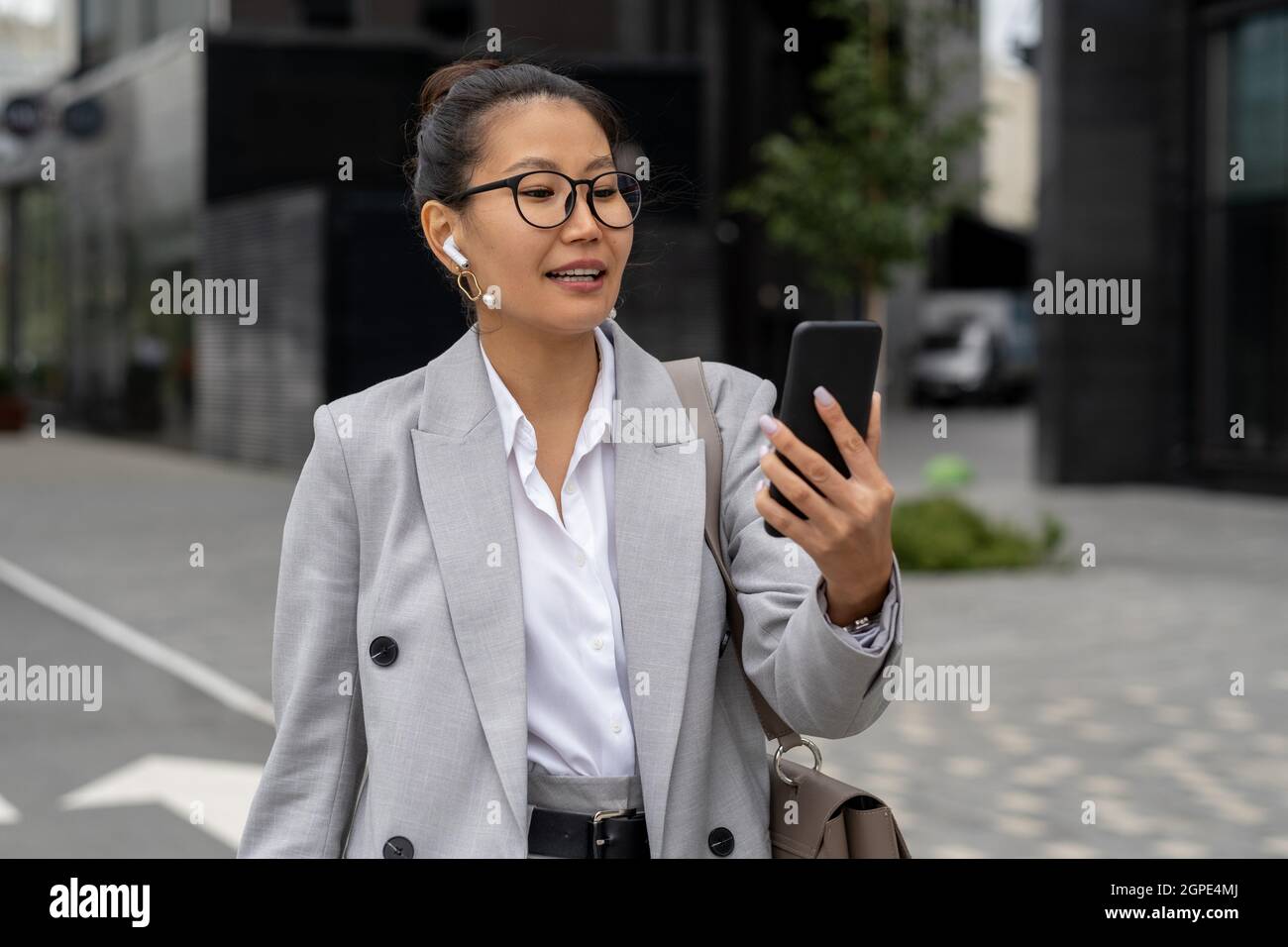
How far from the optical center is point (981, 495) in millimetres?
18812

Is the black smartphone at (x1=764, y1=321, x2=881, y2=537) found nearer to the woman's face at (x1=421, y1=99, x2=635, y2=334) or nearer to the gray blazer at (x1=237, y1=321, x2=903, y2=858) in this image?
the gray blazer at (x1=237, y1=321, x2=903, y2=858)

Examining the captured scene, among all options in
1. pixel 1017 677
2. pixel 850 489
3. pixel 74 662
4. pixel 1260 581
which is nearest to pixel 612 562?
pixel 850 489

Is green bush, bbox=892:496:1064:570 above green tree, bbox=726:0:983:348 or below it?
below

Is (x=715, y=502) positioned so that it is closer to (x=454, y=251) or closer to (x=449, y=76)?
(x=454, y=251)

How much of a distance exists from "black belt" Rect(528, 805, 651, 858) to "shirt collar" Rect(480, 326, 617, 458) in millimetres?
459

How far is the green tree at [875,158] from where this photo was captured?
16.0 meters

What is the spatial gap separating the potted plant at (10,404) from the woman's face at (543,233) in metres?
29.9

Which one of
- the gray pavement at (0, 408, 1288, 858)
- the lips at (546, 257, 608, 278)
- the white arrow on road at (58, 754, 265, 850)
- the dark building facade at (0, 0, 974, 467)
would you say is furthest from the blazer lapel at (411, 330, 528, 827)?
the dark building facade at (0, 0, 974, 467)

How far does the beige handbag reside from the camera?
2215mm

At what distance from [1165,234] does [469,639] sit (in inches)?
719

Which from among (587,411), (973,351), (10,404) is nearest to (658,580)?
(587,411)

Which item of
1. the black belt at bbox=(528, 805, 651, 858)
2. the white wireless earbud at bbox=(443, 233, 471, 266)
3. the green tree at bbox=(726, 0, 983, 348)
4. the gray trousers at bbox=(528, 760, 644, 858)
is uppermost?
the green tree at bbox=(726, 0, 983, 348)

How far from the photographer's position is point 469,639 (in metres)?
2.18

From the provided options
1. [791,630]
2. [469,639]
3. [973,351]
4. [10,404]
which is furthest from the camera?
[973,351]
